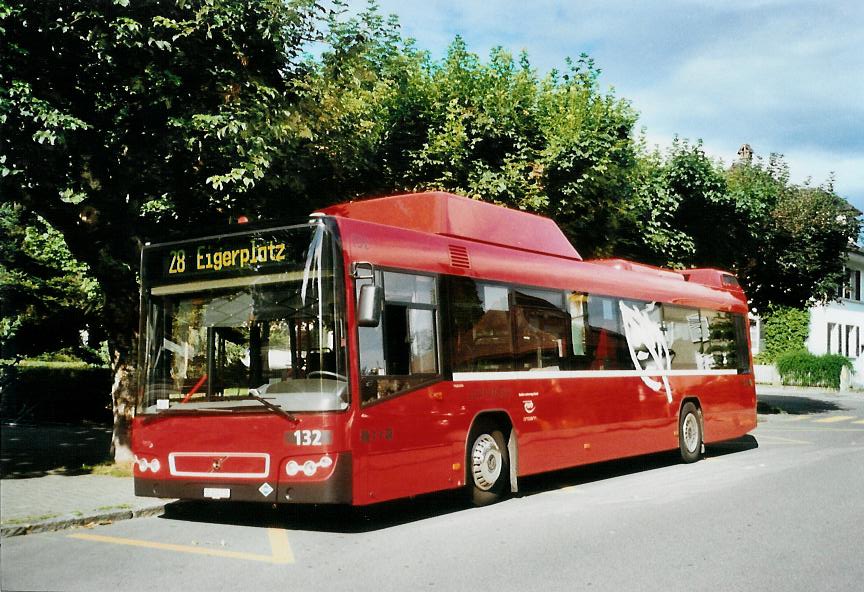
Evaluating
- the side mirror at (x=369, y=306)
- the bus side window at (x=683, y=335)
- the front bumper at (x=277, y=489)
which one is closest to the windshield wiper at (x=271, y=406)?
the front bumper at (x=277, y=489)

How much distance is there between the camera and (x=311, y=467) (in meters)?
7.98

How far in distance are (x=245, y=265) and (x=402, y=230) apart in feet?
5.45

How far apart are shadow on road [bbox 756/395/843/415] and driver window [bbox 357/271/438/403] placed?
21727 millimetres

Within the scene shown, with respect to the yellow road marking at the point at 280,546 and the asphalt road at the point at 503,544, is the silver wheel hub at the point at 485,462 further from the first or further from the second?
the yellow road marking at the point at 280,546

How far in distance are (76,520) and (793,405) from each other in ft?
90.4

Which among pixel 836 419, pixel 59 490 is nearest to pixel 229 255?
pixel 59 490

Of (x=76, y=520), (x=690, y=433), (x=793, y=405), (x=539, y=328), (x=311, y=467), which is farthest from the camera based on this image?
(x=793, y=405)

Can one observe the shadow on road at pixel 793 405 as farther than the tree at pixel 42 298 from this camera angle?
Yes

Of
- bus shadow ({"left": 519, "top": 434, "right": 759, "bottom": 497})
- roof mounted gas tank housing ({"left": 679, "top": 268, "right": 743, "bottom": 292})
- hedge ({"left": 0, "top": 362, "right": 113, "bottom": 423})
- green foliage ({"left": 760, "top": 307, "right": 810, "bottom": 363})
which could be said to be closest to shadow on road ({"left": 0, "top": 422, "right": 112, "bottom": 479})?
hedge ({"left": 0, "top": 362, "right": 113, "bottom": 423})

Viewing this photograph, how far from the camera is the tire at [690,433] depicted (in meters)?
14.6

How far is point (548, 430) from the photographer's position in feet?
36.1

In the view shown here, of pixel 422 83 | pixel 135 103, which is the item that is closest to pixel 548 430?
pixel 135 103

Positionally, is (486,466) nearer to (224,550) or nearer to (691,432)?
(224,550)

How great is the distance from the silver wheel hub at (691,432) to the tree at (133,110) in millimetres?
7898
